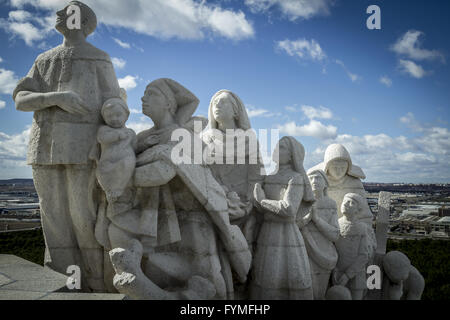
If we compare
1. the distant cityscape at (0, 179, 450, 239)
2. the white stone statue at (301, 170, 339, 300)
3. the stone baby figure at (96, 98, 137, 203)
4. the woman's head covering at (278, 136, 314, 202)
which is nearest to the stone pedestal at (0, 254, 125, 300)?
the stone baby figure at (96, 98, 137, 203)

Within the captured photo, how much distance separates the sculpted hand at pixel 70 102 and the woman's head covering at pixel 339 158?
4177 mm

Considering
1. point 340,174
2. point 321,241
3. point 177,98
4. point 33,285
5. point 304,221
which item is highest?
point 177,98

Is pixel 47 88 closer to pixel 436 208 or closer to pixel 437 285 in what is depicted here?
pixel 437 285

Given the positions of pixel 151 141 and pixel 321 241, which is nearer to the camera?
pixel 151 141

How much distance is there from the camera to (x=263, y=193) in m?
5.28

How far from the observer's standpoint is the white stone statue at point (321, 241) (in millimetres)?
5602

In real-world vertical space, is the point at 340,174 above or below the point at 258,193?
above

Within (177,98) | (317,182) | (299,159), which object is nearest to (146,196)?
(177,98)

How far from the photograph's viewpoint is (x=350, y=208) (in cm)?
621

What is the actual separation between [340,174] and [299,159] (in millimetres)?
1845

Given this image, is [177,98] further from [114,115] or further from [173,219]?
[173,219]
